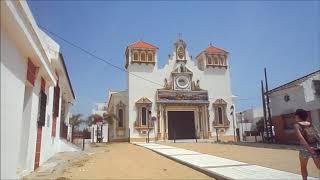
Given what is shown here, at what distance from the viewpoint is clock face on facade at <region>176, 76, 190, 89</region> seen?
117ft

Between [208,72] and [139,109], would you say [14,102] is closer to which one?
[139,109]

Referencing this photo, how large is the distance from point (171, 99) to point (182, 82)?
2.61m

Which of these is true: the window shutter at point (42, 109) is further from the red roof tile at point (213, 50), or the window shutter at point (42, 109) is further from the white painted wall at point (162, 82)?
the red roof tile at point (213, 50)

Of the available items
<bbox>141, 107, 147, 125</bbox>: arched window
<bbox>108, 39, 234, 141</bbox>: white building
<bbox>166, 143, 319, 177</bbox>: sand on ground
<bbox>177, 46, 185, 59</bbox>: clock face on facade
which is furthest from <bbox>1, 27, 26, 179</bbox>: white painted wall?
<bbox>177, 46, 185, 59</bbox>: clock face on facade

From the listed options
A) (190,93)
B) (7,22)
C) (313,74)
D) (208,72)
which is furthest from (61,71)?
(208,72)

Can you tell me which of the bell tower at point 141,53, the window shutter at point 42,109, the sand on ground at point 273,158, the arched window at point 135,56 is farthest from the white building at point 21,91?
the arched window at point 135,56

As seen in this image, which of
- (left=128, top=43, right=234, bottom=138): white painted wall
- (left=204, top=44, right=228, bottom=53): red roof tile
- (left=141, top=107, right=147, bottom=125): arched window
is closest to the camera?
(left=141, top=107, right=147, bottom=125): arched window

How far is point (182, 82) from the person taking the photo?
3603cm

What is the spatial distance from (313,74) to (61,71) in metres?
18.6

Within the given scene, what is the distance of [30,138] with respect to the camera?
8.93 meters

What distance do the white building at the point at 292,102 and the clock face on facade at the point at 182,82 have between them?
10365mm

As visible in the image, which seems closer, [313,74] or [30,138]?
[30,138]

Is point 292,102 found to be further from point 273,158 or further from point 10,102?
point 10,102

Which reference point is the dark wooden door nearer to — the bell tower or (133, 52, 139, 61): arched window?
the bell tower
